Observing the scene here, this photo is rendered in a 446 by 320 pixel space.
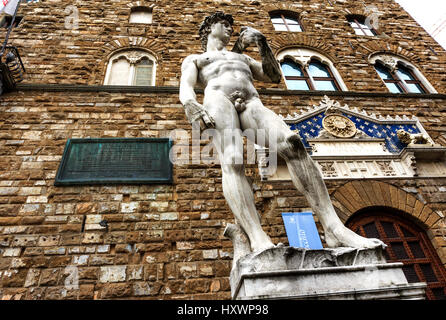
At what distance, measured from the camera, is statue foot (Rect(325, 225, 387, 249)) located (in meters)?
1.75

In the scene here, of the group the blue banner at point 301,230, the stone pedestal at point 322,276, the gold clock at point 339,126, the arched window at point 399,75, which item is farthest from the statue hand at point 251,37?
the arched window at point 399,75

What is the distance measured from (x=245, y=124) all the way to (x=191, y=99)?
51 cm

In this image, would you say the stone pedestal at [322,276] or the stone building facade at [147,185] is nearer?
the stone pedestal at [322,276]

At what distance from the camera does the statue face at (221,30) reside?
3139 millimetres

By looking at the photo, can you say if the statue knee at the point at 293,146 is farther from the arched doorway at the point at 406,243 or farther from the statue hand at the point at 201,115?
the arched doorway at the point at 406,243

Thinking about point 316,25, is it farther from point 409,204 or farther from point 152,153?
point 152,153

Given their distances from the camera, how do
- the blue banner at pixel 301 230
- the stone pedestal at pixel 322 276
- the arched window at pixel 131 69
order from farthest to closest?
the arched window at pixel 131 69 → the blue banner at pixel 301 230 → the stone pedestal at pixel 322 276

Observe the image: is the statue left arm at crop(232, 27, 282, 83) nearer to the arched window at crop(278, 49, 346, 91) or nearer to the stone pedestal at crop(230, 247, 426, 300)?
the stone pedestal at crop(230, 247, 426, 300)

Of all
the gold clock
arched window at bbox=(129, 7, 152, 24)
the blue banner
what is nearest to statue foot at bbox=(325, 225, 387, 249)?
the blue banner

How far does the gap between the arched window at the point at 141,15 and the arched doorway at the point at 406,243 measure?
684 centimetres

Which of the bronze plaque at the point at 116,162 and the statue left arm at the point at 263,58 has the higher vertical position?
the bronze plaque at the point at 116,162

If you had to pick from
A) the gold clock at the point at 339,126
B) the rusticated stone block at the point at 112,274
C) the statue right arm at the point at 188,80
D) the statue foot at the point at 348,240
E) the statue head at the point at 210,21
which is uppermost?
the gold clock at the point at 339,126

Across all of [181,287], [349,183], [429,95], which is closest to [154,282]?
[181,287]
